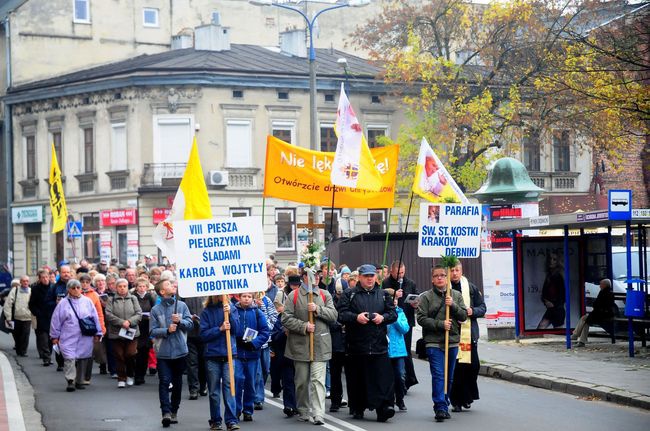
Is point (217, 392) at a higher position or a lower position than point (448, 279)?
lower

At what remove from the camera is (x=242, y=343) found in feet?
48.4

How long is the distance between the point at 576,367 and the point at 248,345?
6.92 meters

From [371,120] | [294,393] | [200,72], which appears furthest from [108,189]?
[294,393]

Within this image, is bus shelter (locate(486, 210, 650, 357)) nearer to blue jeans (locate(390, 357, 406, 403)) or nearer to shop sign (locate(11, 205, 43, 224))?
blue jeans (locate(390, 357, 406, 403))

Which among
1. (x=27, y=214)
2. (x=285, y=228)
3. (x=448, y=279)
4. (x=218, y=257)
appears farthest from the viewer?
(x=27, y=214)

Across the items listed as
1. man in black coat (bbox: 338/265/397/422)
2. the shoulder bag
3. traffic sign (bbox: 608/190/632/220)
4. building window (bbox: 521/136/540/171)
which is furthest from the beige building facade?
man in black coat (bbox: 338/265/397/422)

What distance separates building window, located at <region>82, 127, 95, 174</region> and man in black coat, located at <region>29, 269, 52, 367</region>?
27.2 m

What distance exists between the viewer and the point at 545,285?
2461 cm

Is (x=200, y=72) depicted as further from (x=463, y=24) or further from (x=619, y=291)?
(x=619, y=291)

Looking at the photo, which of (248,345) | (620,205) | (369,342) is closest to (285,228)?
(620,205)

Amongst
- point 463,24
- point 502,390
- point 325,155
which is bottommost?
point 502,390

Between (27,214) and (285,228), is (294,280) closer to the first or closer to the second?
(285,228)

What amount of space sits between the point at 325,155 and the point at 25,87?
37.9 meters

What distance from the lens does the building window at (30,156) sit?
180 ft
